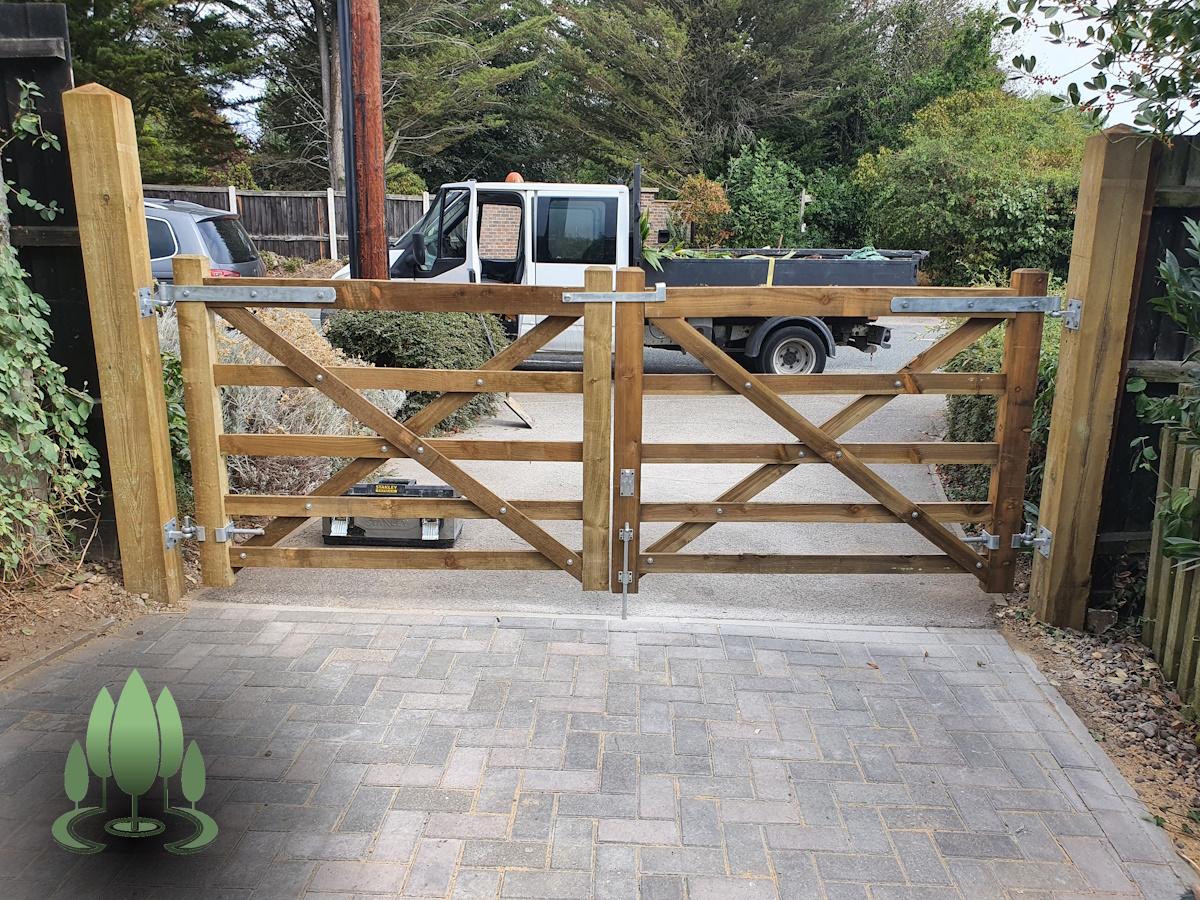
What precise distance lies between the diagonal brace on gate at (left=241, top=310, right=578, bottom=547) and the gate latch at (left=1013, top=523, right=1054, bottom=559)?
2419 millimetres

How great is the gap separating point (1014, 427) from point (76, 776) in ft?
13.6

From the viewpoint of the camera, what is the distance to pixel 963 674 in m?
3.84

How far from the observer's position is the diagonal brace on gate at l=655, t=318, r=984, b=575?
4168 millimetres

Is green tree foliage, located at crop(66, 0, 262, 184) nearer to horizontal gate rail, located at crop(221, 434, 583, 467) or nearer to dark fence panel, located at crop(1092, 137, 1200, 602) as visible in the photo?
horizontal gate rail, located at crop(221, 434, 583, 467)

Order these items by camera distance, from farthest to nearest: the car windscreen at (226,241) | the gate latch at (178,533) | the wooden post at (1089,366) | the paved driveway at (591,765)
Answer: the car windscreen at (226,241) → the gate latch at (178,533) → the wooden post at (1089,366) → the paved driveway at (591,765)

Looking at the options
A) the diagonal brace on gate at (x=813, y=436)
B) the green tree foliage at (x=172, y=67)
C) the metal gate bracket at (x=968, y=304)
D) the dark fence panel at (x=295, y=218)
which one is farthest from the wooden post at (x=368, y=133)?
the green tree foliage at (x=172, y=67)

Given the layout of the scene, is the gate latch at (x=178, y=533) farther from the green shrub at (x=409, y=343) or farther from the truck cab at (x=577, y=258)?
the truck cab at (x=577, y=258)

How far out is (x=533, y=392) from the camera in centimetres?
431

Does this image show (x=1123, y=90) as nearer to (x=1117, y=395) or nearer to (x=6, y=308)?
(x=1117, y=395)

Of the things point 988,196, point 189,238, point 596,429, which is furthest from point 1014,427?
point 988,196

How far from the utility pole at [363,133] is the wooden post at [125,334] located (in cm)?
411

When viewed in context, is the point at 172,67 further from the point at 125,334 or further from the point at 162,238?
the point at 125,334

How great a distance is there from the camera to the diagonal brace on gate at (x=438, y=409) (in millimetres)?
4152

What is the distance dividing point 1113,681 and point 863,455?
4.66ft
